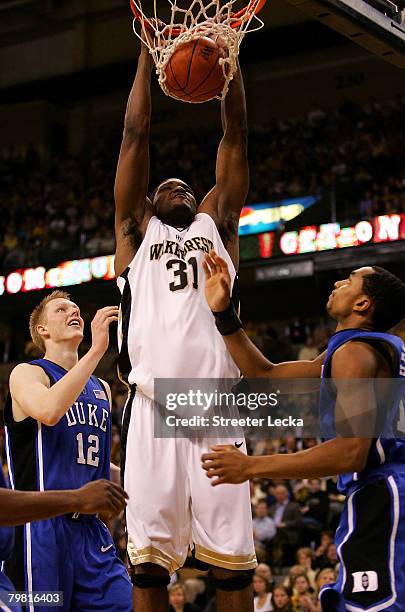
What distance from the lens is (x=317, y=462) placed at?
3379 millimetres

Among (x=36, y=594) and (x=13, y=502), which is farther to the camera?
(x=36, y=594)

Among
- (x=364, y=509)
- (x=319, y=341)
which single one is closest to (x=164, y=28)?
(x=364, y=509)

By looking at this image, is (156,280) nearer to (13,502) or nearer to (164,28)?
(164,28)

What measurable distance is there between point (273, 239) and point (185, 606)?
695 cm

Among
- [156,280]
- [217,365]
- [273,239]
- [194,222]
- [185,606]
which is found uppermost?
[273,239]

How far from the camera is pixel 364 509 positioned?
3.56 meters

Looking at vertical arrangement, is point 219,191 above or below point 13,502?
above

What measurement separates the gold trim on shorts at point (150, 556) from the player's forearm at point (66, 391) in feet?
2.21

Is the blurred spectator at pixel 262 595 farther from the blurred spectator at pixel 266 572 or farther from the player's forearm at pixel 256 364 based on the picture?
the player's forearm at pixel 256 364

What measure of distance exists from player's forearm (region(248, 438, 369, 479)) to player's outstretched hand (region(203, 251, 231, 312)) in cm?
87

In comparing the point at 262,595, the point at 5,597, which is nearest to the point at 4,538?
the point at 5,597

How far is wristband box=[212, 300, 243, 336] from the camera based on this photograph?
409 cm

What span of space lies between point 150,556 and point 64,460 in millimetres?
723

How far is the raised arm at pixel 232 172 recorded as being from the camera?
14.9 ft
